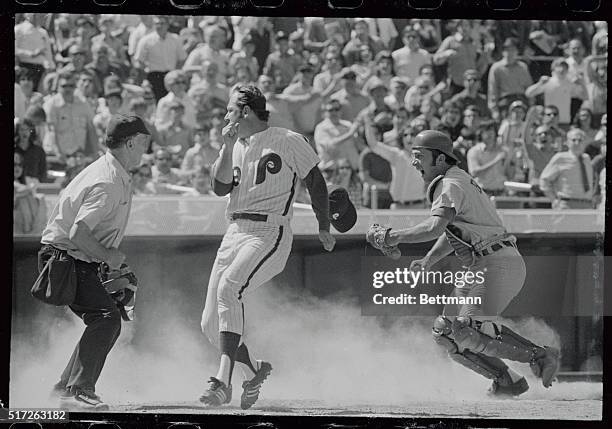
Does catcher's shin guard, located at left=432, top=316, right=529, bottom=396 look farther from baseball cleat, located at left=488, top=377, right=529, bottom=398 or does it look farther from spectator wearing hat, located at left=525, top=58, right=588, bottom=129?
spectator wearing hat, located at left=525, top=58, right=588, bottom=129

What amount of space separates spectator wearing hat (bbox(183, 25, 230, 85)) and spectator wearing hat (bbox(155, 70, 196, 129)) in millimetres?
77

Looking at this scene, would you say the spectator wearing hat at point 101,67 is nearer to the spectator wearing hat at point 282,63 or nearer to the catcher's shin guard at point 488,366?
the spectator wearing hat at point 282,63

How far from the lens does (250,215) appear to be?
6090mm

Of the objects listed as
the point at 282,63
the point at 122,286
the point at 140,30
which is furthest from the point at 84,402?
the point at 282,63

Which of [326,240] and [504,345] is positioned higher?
[326,240]

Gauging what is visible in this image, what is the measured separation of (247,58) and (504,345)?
2190 mm

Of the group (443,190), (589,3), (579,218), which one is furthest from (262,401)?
(589,3)

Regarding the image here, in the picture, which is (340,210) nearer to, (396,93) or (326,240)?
(326,240)

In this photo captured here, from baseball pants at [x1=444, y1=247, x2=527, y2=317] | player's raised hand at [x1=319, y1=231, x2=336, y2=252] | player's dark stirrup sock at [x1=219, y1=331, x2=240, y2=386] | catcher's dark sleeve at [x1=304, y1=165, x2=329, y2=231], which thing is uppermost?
catcher's dark sleeve at [x1=304, y1=165, x2=329, y2=231]

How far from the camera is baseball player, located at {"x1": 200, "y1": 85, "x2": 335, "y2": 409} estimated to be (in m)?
6.08

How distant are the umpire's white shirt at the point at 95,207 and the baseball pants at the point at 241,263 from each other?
60 centimetres

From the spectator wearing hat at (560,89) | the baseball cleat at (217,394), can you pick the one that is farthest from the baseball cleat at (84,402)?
the spectator wearing hat at (560,89)

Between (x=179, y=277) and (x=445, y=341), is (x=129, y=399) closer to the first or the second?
(x=179, y=277)

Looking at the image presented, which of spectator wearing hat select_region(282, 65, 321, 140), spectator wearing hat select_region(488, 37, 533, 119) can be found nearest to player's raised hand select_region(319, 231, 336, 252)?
spectator wearing hat select_region(282, 65, 321, 140)
